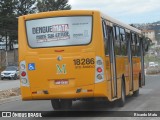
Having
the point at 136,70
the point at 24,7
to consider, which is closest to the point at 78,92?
the point at 136,70

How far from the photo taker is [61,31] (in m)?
14.6

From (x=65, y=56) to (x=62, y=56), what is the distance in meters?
0.09

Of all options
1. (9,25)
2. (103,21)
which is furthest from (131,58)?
(9,25)

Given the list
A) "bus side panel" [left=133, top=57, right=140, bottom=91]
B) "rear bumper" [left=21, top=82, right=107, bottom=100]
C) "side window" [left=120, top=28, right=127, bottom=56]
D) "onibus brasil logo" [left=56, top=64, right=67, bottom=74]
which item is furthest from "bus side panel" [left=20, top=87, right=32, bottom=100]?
"bus side panel" [left=133, top=57, right=140, bottom=91]

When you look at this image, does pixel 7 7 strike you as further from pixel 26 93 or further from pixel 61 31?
pixel 26 93

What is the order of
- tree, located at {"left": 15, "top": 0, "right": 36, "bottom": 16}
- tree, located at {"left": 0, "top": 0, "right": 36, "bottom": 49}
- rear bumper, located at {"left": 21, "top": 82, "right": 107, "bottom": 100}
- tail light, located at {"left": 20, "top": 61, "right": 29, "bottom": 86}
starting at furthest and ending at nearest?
1. tree, located at {"left": 15, "top": 0, "right": 36, "bottom": 16}
2. tree, located at {"left": 0, "top": 0, "right": 36, "bottom": 49}
3. tail light, located at {"left": 20, "top": 61, "right": 29, "bottom": 86}
4. rear bumper, located at {"left": 21, "top": 82, "right": 107, "bottom": 100}

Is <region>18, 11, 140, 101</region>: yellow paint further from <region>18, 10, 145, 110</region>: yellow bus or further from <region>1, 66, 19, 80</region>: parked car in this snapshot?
<region>1, 66, 19, 80</region>: parked car

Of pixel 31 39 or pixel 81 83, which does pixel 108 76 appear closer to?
pixel 81 83

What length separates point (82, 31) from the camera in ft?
47.7

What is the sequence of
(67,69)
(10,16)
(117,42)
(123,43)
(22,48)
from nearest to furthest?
(67,69) < (22,48) < (117,42) < (123,43) < (10,16)

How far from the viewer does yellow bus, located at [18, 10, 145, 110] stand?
14.2 meters

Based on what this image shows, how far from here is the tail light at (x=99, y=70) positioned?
1420cm

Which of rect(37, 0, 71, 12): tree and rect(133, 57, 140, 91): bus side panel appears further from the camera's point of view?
rect(37, 0, 71, 12): tree

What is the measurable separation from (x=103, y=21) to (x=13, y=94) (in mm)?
11295
